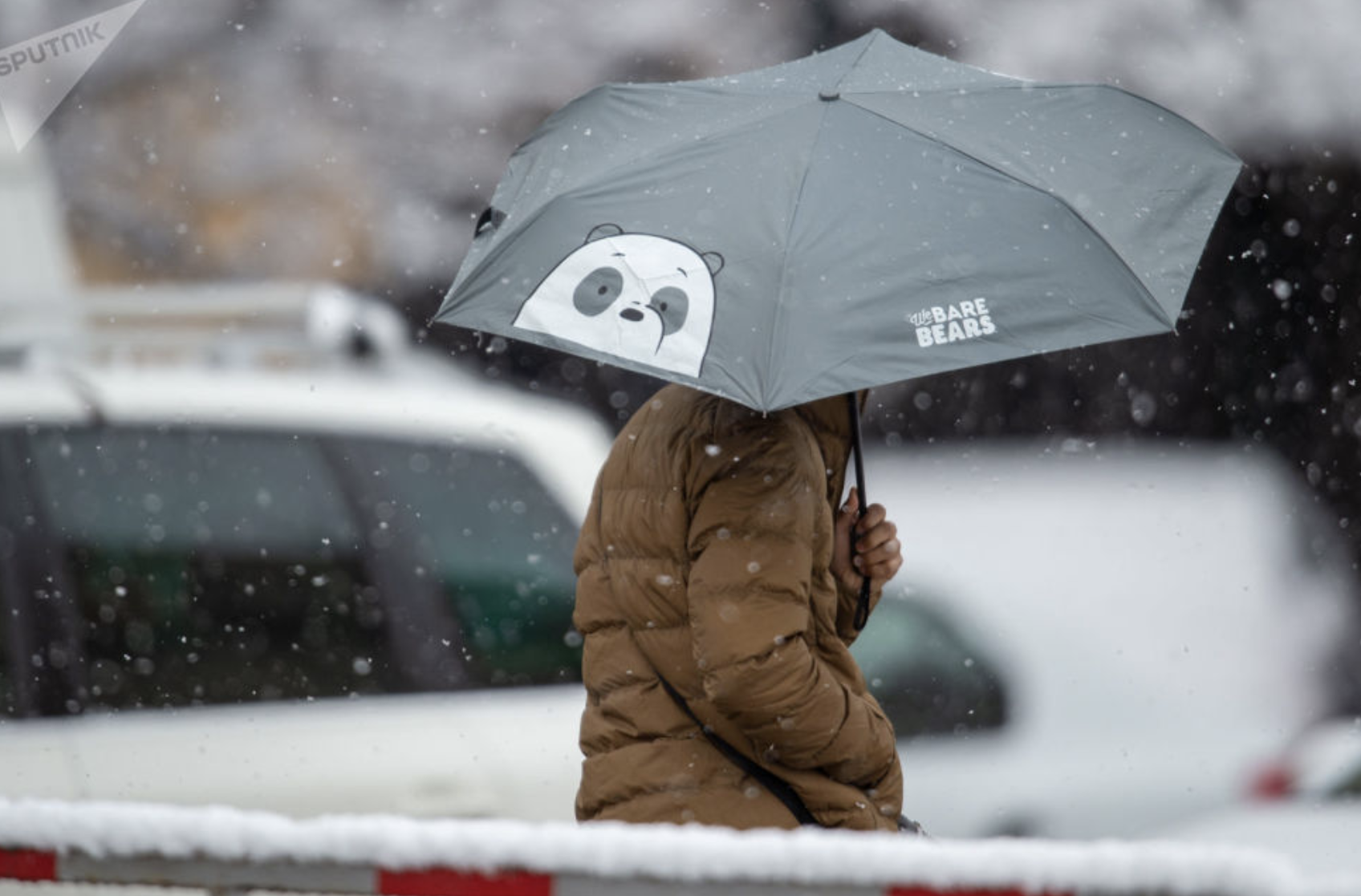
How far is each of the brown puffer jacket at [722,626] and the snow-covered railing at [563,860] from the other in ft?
2.06

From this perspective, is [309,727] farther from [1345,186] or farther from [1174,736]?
[1345,186]

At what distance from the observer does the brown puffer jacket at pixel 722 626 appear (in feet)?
7.57

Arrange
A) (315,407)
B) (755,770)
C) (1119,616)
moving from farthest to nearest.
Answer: (1119,616), (315,407), (755,770)

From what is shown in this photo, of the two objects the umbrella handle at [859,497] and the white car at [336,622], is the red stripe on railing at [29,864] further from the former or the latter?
the white car at [336,622]

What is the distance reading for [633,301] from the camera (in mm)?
2354

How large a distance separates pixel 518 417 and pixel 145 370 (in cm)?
84

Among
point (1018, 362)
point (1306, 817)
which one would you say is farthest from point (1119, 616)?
point (1306, 817)

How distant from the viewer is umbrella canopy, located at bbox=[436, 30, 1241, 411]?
231 centimetres

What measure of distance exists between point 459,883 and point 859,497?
102 centimetres

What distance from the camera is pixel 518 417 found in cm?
416

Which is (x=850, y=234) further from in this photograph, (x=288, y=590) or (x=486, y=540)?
(x=288, y=590)

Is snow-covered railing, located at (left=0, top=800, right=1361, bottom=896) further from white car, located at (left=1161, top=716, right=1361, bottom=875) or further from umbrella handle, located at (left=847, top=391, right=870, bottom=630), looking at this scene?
white car, located at (left=1161, top=716, right=1361, bottom=875)

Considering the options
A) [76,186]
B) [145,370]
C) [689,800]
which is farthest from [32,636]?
[76,186]

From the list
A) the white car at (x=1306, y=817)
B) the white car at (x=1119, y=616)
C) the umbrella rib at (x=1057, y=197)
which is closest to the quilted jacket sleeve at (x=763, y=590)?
the umbrella rib at (x=1057, y=197)
